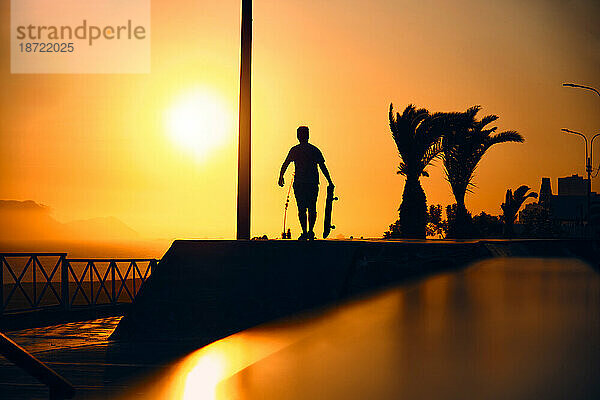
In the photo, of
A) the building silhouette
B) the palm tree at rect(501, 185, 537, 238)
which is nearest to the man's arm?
the building silhouette

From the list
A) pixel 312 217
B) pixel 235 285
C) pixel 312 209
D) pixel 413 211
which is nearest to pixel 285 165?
pixel 312 209

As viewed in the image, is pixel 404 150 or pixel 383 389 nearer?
pixel 383 389

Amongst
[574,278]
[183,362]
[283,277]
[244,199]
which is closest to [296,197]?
[244,199]

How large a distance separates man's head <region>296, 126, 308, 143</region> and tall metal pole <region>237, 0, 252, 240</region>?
0.83 meters

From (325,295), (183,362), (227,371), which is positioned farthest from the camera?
(325,295)

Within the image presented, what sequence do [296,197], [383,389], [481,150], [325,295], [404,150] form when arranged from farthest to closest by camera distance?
[481,150], [404,150], [296,197], [325,295], [383,389]

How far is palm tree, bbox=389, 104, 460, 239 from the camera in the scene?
103 ft

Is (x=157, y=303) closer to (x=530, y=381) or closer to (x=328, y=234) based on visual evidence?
(x=328, y=234)

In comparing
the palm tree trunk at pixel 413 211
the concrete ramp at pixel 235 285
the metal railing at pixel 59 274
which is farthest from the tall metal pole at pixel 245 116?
the palm tree trunk at pixel 413 211

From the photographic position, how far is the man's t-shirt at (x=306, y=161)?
1238cm

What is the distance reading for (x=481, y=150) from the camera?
35.8 metres

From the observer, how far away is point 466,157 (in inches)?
1394

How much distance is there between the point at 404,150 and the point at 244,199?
19.7 metres

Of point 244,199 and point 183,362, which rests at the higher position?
point 244,199
